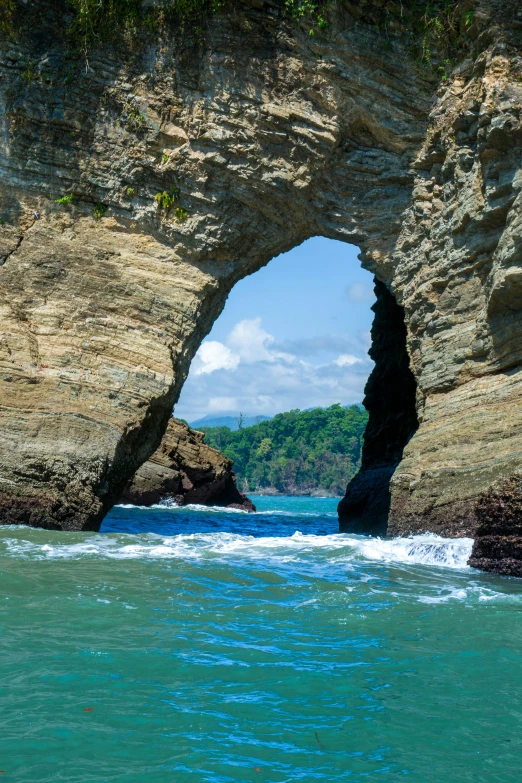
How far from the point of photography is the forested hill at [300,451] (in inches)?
3922

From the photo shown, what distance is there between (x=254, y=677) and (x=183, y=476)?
2740cm

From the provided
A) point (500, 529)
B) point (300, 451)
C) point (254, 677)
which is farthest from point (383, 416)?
point (300, 451)

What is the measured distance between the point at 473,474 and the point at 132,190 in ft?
26.9

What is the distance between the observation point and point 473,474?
1019 centimetres

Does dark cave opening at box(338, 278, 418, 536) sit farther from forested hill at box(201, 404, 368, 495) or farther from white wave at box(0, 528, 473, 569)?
forested hill at box(201, 404, 368, 495)

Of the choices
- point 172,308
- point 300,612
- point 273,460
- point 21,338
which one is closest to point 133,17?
point 172,308

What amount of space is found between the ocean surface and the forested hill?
9079 centimetres

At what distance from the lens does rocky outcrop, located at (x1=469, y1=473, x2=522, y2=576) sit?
8.23m

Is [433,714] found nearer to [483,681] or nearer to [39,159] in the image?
[483,681]

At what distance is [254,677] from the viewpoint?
4199 millimetres

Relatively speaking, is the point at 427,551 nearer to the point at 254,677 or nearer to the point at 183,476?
the point at 254,677

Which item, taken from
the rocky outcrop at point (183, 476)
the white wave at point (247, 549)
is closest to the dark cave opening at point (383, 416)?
the white wave at point (247, 549)

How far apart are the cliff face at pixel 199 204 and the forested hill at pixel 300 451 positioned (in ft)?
276

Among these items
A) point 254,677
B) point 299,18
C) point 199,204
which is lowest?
point 254,677
